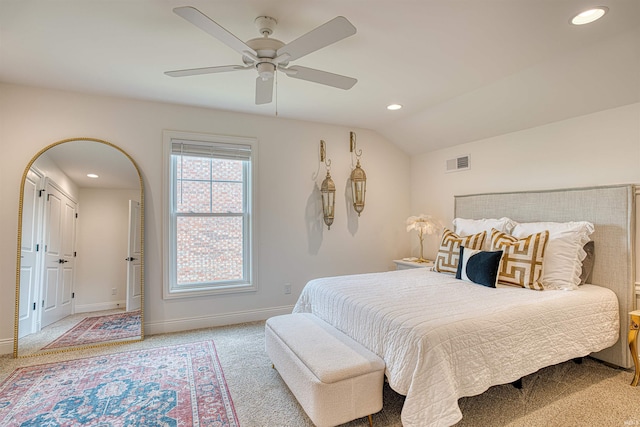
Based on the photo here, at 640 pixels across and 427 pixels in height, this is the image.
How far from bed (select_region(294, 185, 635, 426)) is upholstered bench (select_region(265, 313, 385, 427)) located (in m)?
0.12

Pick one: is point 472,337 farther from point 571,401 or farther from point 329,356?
point 571,401

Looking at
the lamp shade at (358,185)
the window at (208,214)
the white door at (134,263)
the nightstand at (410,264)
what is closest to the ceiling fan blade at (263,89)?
the window at (208,214)

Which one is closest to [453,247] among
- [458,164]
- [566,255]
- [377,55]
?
[566,255]

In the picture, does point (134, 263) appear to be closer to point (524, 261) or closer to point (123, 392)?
point (123, 392)

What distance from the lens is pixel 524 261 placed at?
271cm

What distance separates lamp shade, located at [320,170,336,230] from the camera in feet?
13.7

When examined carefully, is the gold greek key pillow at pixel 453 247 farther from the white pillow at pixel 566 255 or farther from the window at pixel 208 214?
the window at pixel 208 214

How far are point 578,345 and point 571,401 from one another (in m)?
0.37

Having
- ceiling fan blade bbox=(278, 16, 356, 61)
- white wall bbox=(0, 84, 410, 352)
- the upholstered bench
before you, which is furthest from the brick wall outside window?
ceiling fan blade bbox=(278, 16, 356, 61)

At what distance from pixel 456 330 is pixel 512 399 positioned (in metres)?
0.92

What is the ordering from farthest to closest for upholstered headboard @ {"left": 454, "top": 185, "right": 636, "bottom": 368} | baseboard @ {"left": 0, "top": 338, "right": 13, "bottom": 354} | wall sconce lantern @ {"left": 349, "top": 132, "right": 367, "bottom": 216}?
1. wall sconce lantern @ {"left": 349, "top": 132, "right": 367, "bottom": 216}
2. baseboard @ {"left": 0, "top": 338, "right": 13, "bottom": 354}
3. upholstered headboard @ {"left": 454, "top": 185, "right": 636, "bottom": 368}

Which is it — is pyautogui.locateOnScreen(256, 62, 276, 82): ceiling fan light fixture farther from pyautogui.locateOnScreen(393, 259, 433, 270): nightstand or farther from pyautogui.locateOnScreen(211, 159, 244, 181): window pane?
pyautogui.locateOnScreen(393, 259, 433, 270): nightstand

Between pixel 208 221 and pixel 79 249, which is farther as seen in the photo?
pixel 208 221

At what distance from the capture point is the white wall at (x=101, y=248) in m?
3.23
